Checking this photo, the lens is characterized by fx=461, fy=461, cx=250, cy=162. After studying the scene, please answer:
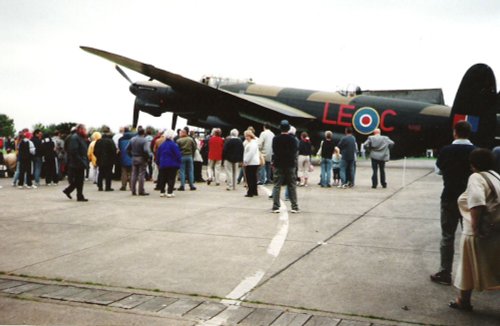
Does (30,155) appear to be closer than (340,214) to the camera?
No

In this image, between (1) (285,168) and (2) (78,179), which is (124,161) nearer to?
(2) (78,179)

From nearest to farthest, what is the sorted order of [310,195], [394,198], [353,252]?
[353,252]
[394,198]
[310,195]

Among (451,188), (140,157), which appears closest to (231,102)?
(140,157)

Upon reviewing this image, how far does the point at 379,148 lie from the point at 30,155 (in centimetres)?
1075

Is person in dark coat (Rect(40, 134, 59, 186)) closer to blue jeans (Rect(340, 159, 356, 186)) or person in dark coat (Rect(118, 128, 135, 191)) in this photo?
person in dark coat (Rect(118, 128, 135, 191))

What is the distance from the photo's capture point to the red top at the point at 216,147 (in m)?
15.1

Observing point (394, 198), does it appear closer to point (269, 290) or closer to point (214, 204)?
point (214, 204)

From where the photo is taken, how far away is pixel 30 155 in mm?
14203

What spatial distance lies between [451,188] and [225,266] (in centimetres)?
282

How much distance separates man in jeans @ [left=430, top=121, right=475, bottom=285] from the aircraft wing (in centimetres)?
1632

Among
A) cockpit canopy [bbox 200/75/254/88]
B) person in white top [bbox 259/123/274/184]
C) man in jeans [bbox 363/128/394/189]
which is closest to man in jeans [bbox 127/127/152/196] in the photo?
person in white top [bbox 259/123/274/184]

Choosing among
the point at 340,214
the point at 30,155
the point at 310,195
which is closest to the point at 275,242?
the point at 340,214

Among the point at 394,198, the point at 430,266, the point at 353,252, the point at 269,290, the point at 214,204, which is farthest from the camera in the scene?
the point at 394,198

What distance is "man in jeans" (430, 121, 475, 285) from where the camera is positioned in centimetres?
517
